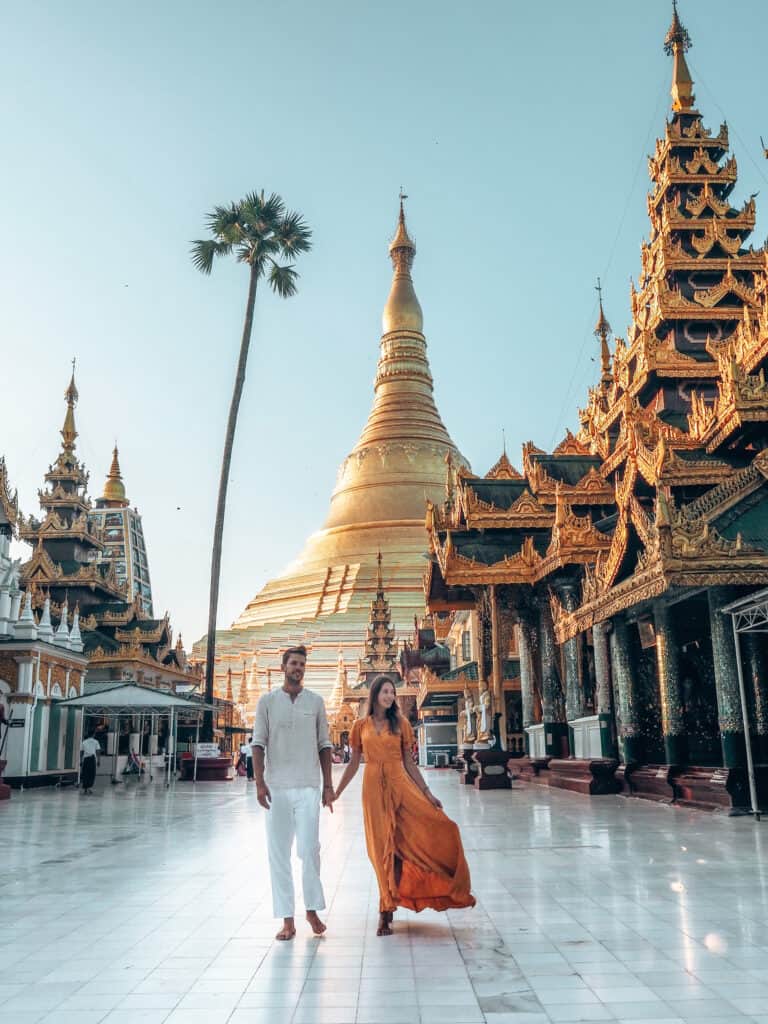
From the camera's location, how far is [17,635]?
25.2 meters

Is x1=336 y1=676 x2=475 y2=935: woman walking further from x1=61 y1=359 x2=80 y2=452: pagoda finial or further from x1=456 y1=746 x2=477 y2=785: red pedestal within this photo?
x1=61 y1=359 x2=80 y2=452: pagoda finial

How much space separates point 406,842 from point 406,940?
582mm

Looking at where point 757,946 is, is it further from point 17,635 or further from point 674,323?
point 17,635

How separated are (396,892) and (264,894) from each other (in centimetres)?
207

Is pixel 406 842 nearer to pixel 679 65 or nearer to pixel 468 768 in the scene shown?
pixel 468 768

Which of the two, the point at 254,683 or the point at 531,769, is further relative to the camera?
the point at 254,683

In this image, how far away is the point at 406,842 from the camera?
20.1 ft

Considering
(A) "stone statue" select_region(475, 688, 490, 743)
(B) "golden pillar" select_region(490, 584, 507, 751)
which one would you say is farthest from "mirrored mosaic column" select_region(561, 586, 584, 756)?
(A) "stone statue" select_region(475, 688, 490, 743)

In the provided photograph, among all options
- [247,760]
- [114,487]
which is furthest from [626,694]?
[114,487]

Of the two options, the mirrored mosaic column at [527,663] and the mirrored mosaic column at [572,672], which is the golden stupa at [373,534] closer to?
the mirrored mosaic column at [527,663]

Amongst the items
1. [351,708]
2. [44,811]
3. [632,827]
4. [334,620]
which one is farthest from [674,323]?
[334,620]

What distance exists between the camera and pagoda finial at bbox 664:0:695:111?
26078mm

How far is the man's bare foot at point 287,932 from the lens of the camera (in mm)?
5809

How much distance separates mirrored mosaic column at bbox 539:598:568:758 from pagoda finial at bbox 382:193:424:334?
43.8 m
